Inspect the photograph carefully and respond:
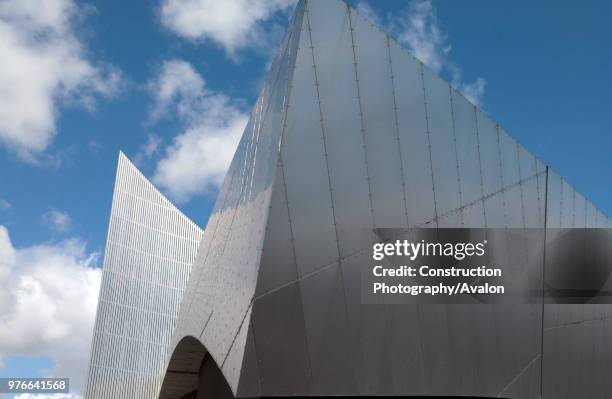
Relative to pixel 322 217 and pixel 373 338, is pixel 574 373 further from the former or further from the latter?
pixel 322 217

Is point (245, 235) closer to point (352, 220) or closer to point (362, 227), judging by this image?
point (352, 220)

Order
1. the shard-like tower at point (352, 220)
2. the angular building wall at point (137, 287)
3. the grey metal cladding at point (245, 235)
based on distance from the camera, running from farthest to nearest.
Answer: the angular building wall at point (137, 287), the grey metal cladding at point (245, 235), the shard-like tower at point (352, 220)

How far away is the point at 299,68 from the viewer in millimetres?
11352

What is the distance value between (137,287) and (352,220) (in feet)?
111

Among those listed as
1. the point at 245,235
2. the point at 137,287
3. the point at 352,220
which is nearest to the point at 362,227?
the point at 352,220

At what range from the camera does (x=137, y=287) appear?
1670 inches

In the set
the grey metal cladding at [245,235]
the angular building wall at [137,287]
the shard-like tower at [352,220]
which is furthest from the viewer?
the angular building wall at [137,287]

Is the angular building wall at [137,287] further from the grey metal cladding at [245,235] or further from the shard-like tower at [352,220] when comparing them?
the shard-like tower at [352,220]

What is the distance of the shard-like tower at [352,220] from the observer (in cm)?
1062

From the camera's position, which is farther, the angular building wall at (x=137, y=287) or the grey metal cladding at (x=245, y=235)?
the angular building wall at (x=137, y=287)

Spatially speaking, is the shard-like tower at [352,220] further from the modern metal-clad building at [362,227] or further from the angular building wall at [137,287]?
the angular building wall at [137,287]

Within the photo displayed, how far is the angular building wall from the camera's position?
133 feet

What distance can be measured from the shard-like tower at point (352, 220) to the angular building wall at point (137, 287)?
27.8m

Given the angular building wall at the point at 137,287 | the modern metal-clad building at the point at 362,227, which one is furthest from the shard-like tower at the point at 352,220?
the angular building wall at the point at 137,287
